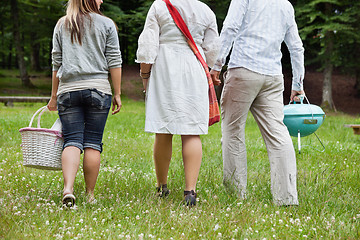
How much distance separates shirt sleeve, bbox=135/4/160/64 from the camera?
12.3 ft

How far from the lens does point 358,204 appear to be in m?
3.97

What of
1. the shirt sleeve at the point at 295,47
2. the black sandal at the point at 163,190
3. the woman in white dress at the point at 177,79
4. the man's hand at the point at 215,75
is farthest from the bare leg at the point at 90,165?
the shirt sleeve at the point at 295,47

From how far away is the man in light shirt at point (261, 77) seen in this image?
13.1 feet

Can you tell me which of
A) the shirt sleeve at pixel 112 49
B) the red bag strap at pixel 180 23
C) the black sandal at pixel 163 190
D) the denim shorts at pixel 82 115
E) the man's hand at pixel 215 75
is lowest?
the black sandal at pixel 163 190

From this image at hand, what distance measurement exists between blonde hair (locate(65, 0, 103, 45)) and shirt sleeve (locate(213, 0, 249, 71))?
1.16 m

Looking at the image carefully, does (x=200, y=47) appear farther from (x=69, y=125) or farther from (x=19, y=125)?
(x=19, y=125)

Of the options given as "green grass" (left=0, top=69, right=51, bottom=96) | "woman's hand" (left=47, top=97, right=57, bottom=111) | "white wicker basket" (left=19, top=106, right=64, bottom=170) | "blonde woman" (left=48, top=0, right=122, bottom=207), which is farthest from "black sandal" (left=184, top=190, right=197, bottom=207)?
"green grass" (left=0, top=69, right=51, bottom=96)

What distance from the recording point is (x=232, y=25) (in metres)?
3.93

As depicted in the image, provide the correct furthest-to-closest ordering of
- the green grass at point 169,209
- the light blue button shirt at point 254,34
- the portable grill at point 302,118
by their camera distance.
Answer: the portable grill at point 302,118 → the light blue button shirt at point 254,34 → the green grass at point 169,209

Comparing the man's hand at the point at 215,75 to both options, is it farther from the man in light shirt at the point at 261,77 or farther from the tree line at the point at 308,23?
the tree line at the point at 308,23

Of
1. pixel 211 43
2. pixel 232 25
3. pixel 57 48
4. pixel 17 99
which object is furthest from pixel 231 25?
pixel 17 99

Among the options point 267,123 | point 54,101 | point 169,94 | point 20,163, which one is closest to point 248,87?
point 267,123

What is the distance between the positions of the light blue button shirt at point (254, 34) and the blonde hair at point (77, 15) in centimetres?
119

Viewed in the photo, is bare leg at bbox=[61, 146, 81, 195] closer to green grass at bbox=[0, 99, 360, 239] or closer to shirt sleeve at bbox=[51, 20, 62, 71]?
green grass at bbox=[0, 99, 360, 239]
